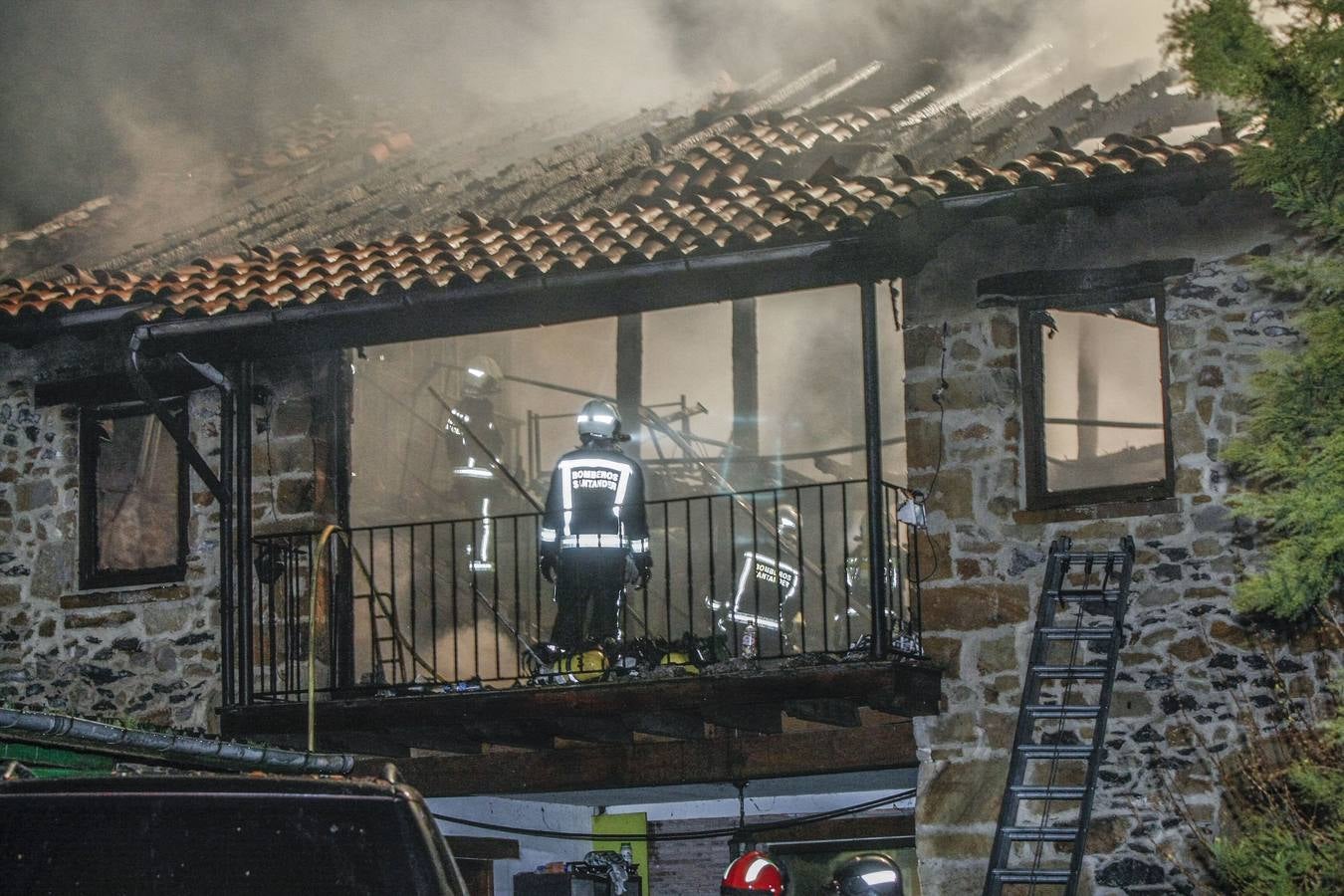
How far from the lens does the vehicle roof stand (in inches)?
186

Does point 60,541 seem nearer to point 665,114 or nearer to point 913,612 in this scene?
point 913,612

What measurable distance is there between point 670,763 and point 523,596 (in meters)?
5.71

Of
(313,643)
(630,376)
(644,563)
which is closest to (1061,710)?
(644,563)

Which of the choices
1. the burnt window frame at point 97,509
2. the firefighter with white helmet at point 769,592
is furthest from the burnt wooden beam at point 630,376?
the burnt window frame at point 97,509

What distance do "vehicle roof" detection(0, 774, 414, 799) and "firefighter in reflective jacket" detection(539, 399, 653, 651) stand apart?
661 centimetres

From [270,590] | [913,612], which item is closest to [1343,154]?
[913,612]

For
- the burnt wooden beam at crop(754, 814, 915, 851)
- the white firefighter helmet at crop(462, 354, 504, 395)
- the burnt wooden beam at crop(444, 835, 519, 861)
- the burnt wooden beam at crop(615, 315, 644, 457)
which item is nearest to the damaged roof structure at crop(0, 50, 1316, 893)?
the burnt wooden beam at crop(444, 835, 519, 861)

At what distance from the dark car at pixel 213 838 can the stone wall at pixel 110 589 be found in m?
8.16

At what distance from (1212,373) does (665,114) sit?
905cm

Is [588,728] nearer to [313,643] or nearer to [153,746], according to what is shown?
[313,643]

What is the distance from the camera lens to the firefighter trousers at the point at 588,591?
11.6 m

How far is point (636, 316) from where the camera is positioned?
18703 millimetres

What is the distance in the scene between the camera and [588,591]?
38.4 feet

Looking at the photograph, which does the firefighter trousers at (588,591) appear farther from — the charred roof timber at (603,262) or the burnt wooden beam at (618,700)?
the charred roof timber at (603,262)
